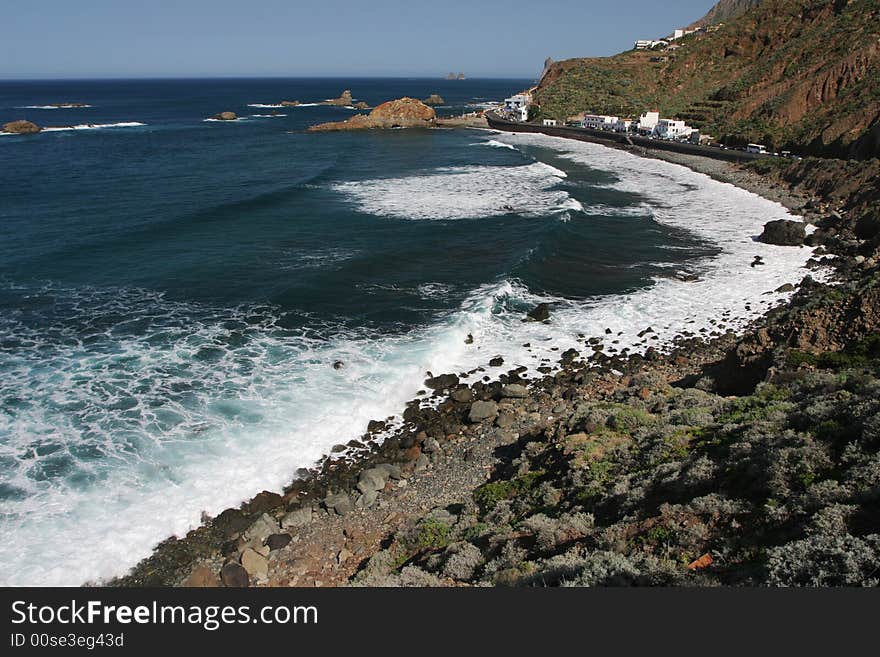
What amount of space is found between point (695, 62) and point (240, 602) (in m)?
137

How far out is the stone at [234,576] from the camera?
527 inches

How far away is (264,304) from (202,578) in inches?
678

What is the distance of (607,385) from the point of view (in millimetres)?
21375

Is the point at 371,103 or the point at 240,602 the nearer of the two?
the point at 240,602

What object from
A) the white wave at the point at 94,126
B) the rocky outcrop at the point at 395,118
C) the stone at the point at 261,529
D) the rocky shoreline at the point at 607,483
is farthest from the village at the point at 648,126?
the white wave at the point at 94,126

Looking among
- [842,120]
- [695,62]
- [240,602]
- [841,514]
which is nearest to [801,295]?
[841,514]

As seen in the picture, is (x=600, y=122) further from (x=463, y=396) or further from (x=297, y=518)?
(x=297, y=518)

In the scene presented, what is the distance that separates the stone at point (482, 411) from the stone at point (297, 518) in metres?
6.65

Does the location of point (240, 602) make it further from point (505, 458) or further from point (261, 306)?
point (261, 306)

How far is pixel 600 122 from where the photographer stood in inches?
4006

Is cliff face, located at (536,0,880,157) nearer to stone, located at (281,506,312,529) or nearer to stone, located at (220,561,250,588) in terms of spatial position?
stone, located at (281,506,312,529)

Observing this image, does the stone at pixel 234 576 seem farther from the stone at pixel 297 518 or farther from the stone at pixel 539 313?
the stone at pixel 539 313

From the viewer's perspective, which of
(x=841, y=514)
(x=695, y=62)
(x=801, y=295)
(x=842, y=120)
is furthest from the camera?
(x=695, y=62)

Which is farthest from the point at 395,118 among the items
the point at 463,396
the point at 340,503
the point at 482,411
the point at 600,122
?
the point at 340,503
